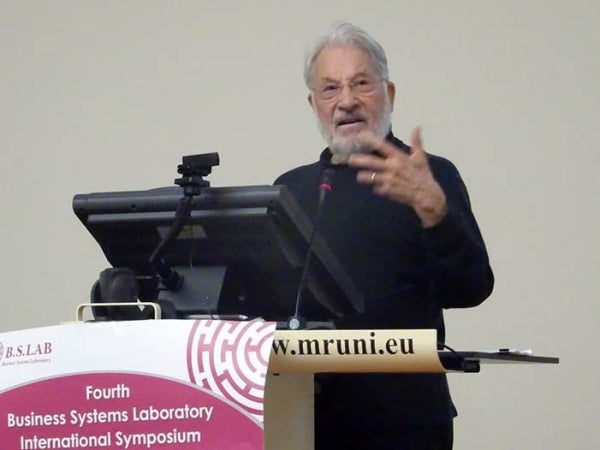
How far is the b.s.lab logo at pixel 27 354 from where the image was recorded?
1.33 m

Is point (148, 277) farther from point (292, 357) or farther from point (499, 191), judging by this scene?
point (499, 191)

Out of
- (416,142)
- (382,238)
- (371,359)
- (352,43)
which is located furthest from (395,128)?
(371,359)

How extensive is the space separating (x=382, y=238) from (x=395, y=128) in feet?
4.29

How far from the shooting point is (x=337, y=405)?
1811mm

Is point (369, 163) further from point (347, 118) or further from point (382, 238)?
point (347, 118)

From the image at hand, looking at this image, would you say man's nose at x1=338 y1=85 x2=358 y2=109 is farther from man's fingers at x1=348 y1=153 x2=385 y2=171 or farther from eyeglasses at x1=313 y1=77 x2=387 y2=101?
man's fingers at x1=348 y1=153 x2=385 y2=171

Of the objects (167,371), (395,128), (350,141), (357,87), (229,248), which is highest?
(395,128)

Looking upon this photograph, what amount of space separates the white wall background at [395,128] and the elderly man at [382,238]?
32.4 inches

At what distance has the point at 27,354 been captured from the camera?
1.34 meters

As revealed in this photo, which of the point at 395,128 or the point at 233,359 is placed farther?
the point at 395,128

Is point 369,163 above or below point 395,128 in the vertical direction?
below

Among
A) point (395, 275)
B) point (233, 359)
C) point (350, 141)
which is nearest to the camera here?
point (233, 359)

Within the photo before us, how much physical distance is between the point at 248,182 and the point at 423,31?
69 cm

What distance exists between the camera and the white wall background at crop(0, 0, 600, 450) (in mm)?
3109
